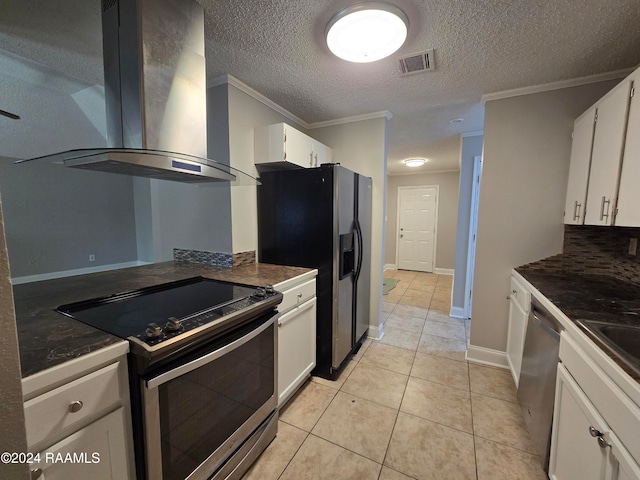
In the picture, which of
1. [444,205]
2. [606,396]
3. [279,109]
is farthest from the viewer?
[444,205]

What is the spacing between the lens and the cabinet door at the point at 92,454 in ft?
2.47

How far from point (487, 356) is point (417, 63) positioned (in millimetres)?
2559

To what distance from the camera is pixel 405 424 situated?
1748 millimetres

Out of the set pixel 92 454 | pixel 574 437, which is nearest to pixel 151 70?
pixel 92 454

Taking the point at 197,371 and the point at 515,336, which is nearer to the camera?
the point at 197,371

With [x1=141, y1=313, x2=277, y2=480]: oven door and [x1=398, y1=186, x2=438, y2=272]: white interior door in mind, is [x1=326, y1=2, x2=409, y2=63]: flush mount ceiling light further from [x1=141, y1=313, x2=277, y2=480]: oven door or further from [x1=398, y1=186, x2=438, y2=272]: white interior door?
[x1=398, y1=186, x2=438, y2=272]: white interior door

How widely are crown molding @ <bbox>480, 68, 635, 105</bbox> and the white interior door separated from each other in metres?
3.93

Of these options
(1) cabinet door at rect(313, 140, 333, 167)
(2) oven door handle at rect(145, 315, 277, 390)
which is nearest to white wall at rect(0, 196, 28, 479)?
(2) oven door handle at rect(145, 315, 277, 390)

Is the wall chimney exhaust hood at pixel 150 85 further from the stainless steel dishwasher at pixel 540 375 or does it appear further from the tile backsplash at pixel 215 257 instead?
the stainless steel dishwasher at pixel 540 375

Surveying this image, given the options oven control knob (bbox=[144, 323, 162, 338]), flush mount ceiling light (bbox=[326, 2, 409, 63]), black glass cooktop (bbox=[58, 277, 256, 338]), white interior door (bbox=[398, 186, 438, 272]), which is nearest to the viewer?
oven control knob (bbox=[144, 323, 162, 338])

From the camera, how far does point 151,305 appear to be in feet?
4.25

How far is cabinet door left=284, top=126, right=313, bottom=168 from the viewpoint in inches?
87.7

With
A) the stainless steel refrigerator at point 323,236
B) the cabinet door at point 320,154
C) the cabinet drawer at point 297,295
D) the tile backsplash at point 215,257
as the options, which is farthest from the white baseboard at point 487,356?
the cabinet door at point 320,154

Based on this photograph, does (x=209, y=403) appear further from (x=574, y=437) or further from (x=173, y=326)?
(x=574, y=437)
